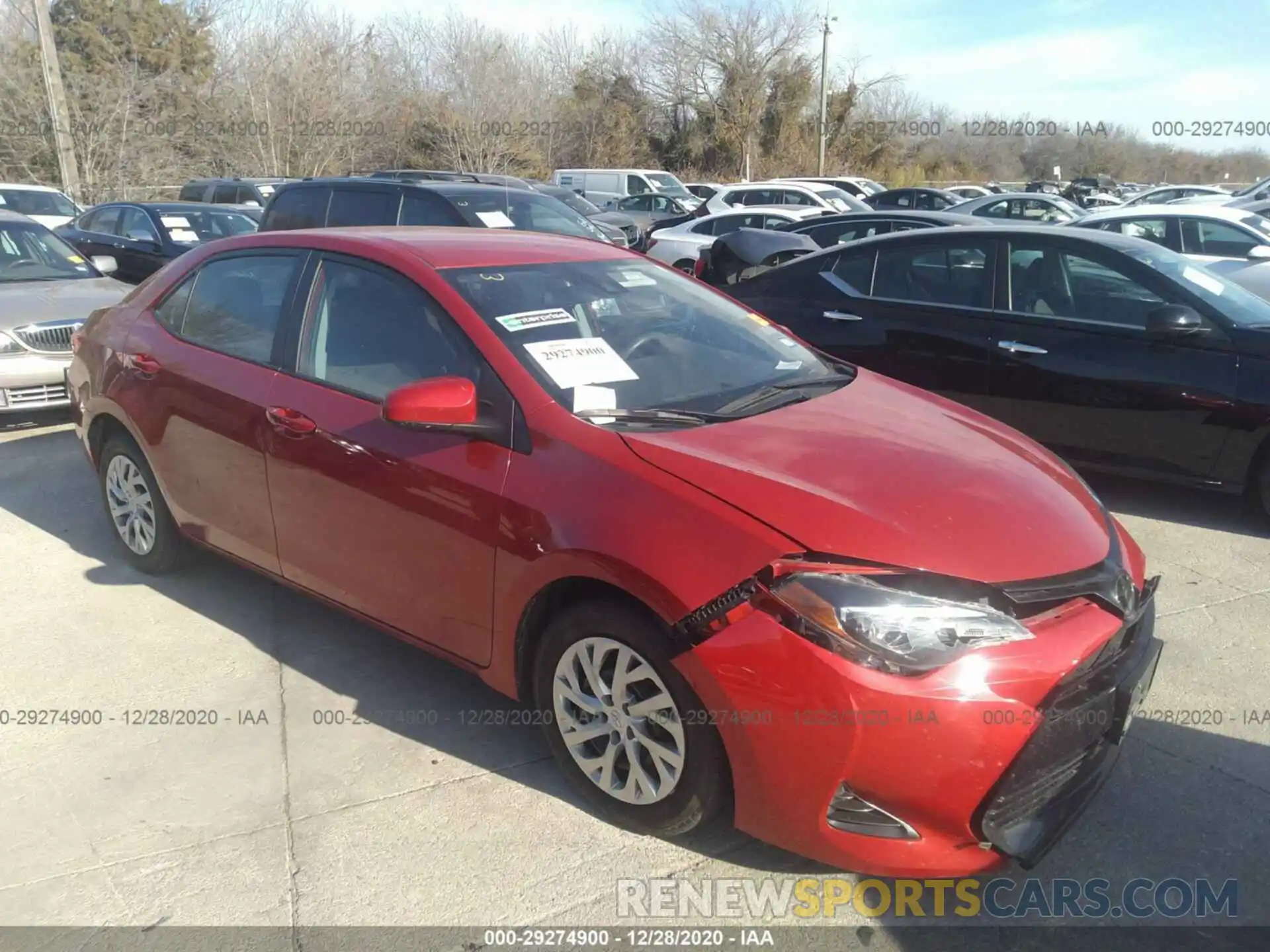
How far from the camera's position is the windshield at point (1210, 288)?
215 inches

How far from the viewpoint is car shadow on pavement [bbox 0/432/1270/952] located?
2631mm

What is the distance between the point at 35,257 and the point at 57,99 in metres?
16.7

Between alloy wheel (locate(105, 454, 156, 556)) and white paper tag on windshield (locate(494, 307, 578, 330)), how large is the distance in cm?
223

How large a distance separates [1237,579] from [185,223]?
11818mm

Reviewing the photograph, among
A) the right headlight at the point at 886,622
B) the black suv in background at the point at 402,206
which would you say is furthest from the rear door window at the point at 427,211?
the right headlight at the point at 886,622

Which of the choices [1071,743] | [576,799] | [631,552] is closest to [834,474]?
[631,552]

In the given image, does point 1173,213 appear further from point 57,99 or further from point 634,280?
point 57,99

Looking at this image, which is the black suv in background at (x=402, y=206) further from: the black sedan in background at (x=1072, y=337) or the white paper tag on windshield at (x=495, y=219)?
the black sedan in background at (x=1072, y=337)

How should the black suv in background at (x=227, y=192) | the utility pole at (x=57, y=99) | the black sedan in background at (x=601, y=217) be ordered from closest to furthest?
the black sedan in background at (x=601, y=217) < the black suv in background at (x=227, y=192) < the utility pole at (x=57, y=99)

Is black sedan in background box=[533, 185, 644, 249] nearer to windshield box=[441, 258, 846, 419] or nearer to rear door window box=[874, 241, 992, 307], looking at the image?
rear door window box=[874, 241, 992, 307]

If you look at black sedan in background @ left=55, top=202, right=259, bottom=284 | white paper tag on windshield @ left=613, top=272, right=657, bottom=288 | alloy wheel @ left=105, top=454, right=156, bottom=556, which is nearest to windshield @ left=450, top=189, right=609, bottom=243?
black sedan in background @ left=55, top=202, right=259, bottom=284

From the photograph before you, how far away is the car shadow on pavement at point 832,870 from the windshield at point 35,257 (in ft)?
15.1

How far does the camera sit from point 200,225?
12555 mm

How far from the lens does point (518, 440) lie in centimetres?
303
